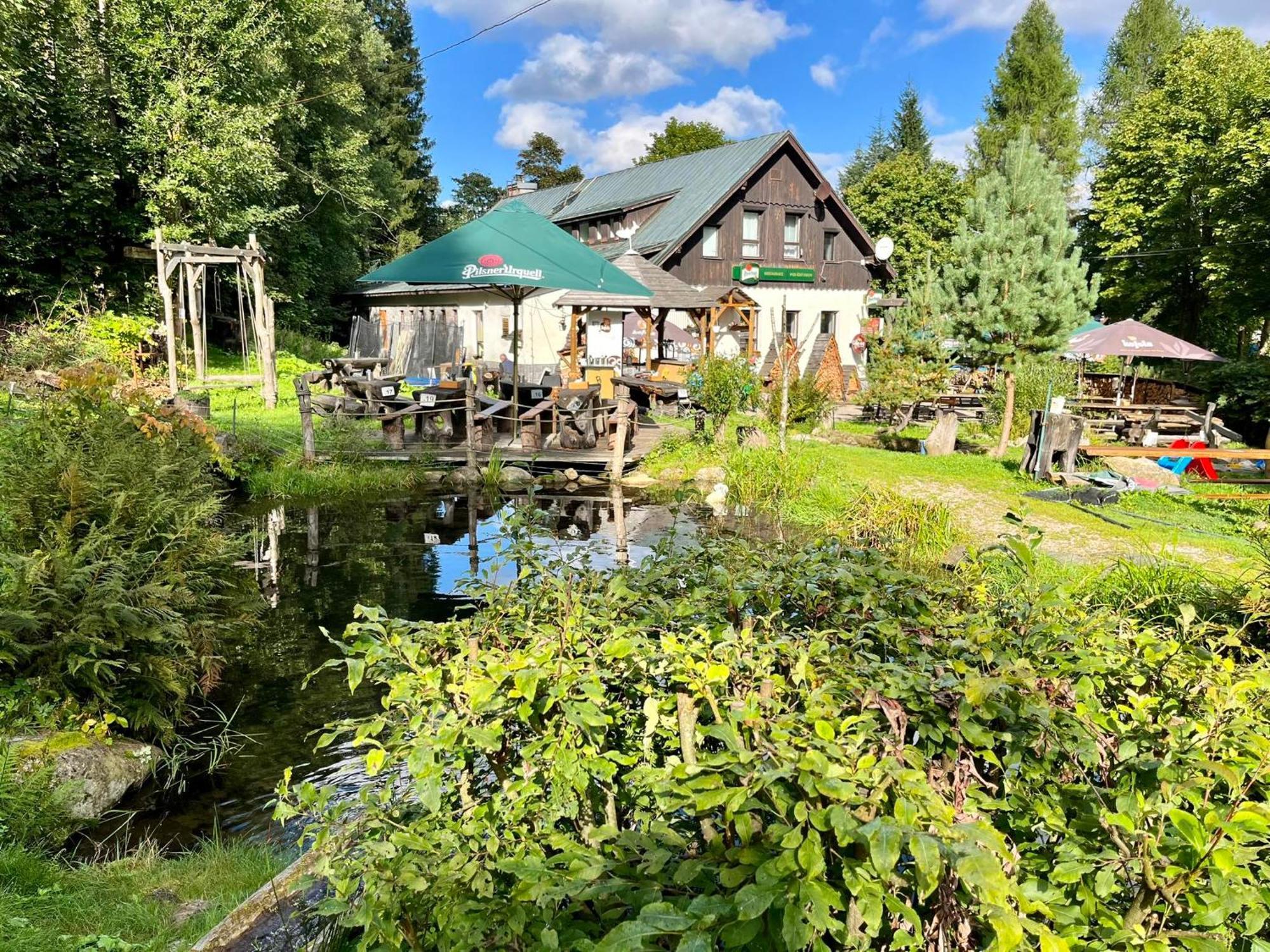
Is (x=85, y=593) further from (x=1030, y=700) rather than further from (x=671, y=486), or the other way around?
(x=671, y=486)

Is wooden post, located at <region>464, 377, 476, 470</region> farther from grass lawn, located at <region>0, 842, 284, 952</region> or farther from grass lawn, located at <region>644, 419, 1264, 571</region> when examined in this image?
grass lawn, located at <region>0, 842, 284, 952</region>

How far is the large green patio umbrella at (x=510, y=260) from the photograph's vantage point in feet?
36.2

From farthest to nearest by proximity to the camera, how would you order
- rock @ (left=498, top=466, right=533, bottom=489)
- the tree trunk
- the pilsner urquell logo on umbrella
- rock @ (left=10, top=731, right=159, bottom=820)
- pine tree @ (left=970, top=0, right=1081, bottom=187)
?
1. pine tree @ (left=970, top=0, right=1081, bottom=187)
2. the tree trunk
3. rock @ (left=498, top=466, right=533, bottom=489)
4. the pilsner urquell logo on umbrella
5. rock @ (left=10, top=731, right=159, bottom=820)

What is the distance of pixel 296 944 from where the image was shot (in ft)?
8.54

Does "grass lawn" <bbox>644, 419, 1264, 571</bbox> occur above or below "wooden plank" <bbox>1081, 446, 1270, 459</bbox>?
below

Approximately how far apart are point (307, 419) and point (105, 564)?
7.25 metres

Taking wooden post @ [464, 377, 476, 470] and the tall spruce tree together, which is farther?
the tall spruce tree

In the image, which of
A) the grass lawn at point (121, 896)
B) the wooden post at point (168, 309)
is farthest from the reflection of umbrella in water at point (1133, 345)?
the grass lawn at point (121, 896)

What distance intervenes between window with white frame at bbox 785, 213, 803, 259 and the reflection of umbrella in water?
11641 mm

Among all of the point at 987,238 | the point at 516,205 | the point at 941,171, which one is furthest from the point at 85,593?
the point at 941,171

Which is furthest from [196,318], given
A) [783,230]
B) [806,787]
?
[806,787]

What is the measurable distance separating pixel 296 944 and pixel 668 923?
1.90 metres

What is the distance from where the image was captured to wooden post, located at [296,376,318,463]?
1119 centimetres

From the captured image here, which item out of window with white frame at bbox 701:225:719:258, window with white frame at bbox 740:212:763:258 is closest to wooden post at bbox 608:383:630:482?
window with white frame at bbox 701:225:719:258
